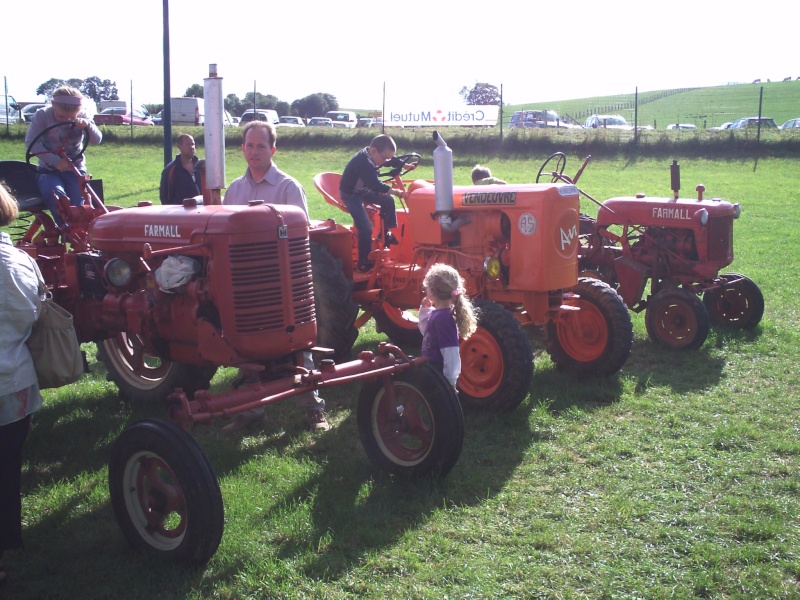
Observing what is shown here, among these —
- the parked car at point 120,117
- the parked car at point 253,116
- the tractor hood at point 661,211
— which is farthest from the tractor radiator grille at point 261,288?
the parked car at point 120,117

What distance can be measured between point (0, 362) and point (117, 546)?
986 millimetres

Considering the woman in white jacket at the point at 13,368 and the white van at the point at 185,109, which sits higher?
the white van at the point at 185,109

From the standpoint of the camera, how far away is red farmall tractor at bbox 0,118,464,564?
130 inches

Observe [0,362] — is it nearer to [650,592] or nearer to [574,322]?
[650,592]

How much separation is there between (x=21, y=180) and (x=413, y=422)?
349 cm

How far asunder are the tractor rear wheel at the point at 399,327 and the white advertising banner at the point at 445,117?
2430cm

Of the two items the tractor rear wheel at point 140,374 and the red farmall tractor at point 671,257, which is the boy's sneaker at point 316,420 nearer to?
the tractor rear wheel at point 140,374

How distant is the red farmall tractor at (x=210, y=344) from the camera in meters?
3.30

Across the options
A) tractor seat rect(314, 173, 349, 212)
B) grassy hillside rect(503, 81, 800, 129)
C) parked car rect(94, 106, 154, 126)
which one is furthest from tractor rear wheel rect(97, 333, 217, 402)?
grassy hillside rect(503, 81, 800, 129)

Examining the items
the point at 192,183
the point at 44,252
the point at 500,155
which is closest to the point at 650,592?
the point at 44,252

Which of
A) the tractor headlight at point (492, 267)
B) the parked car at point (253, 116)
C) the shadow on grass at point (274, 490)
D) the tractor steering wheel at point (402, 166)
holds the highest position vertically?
the parked car at point (253, 116)

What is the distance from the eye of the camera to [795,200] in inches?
694

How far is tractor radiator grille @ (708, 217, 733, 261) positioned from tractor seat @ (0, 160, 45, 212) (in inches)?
217

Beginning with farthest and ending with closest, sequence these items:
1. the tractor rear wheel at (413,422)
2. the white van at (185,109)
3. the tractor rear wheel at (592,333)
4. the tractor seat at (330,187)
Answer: the white van at (185,109), the tractor seat at (330,187), the tractor rear wheel at (592,333), the tractor rear wheel at (413,422)
